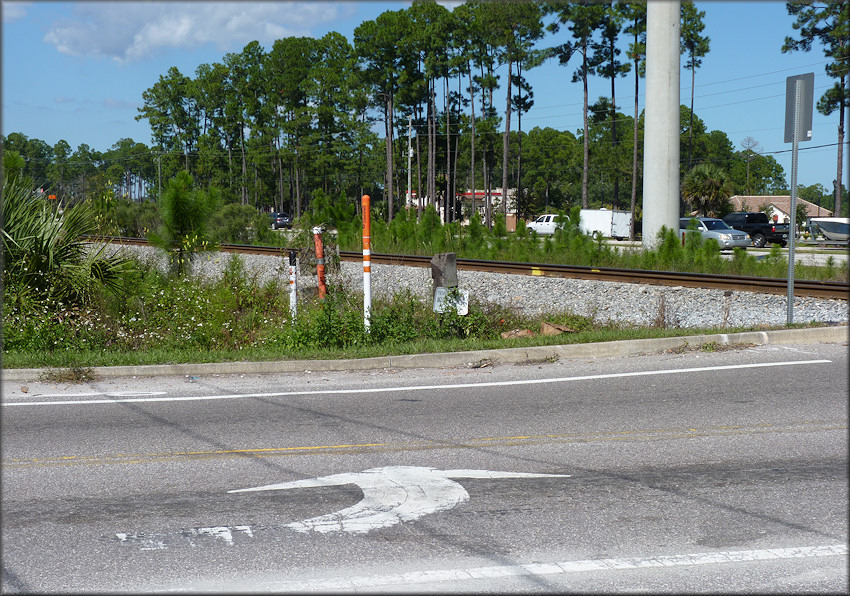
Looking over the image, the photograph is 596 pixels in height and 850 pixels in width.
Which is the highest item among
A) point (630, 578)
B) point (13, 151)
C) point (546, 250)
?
point (13, 151)

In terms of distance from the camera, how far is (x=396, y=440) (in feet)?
21.9

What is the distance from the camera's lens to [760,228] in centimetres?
4100

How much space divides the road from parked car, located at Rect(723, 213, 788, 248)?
3359 cm

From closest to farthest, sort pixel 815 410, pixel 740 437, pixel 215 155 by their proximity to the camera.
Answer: pixel 740 437 < pixel 815 410 < pixel 215 155

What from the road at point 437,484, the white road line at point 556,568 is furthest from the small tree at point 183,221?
the white road line at point 556,568

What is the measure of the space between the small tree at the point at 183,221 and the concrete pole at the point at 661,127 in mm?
12332

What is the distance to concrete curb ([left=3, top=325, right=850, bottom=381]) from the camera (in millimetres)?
9992

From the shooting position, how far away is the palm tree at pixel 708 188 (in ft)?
181

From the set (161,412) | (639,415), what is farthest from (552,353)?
(161,412)

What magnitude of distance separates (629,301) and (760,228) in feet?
96.6

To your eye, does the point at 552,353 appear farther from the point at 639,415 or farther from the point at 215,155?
the point at 215,155

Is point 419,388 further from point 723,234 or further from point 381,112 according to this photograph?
point 381,112

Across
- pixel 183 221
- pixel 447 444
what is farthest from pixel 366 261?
pixel 183 221

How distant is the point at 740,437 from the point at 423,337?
20.1ft
